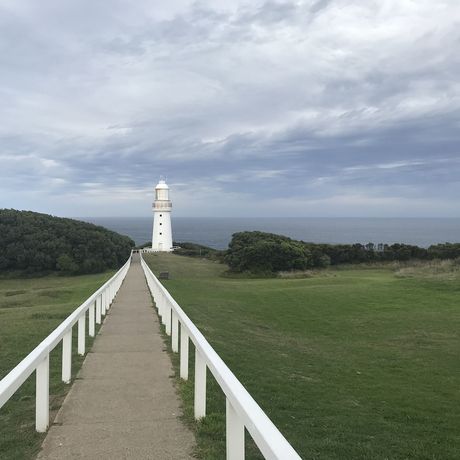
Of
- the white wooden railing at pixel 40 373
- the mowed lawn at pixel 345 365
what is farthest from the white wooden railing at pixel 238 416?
the white wooden railing at pixel 40 373

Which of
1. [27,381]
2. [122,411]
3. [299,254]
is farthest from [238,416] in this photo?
[299,254]

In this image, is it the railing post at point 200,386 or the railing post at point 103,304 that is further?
the railing post at point 103,304

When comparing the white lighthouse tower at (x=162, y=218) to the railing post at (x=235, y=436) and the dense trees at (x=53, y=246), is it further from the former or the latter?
the railing post at (x=235, y=436)

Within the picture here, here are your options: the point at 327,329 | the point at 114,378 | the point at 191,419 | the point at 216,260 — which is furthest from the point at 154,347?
the point at 216,260

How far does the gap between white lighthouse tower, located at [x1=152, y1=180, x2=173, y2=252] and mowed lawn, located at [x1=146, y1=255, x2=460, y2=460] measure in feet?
152

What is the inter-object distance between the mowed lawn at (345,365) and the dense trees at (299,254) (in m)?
23.3

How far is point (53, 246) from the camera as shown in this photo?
55.2 meters

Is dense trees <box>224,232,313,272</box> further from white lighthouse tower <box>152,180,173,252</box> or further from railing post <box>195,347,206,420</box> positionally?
railing post <box>195,347,206,420</box>

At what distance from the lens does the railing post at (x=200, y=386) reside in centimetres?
Result: 505

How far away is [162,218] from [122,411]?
64.1 meters

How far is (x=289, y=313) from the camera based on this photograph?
732 inches

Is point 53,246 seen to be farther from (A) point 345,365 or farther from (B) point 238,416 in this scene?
(B) point 238,416

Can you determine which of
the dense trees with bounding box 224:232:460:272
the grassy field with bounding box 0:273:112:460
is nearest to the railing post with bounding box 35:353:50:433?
the grassy field with bounding box 0:273:112:460

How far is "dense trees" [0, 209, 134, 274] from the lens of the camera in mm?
54188
